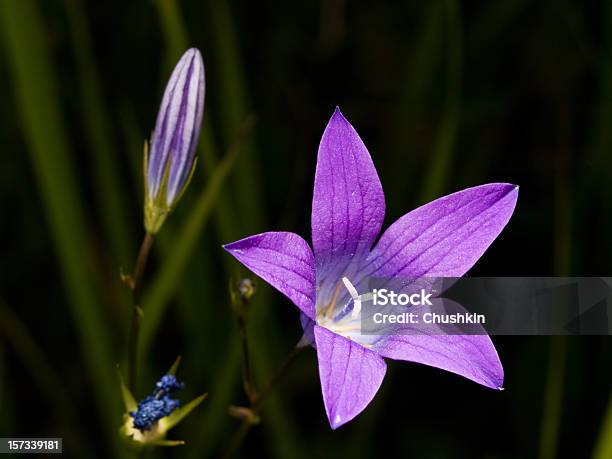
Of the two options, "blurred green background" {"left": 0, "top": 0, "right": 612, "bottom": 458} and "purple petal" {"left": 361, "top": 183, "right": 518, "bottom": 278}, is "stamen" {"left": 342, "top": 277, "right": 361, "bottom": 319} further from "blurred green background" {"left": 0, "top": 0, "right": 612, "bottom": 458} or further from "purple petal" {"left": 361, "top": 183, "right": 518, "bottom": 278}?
"blurred green background" {"left": 0, "top": 0, "right": 612, "bottom": 458}

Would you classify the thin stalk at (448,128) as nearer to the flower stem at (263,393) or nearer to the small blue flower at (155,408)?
the flower stem at (263,393)

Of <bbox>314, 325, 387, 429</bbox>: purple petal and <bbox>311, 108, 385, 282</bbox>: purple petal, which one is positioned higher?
<bbox>311, 108, 385, 282</bbox>: purple petal

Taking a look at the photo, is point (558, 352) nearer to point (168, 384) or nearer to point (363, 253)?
point (363, 253)

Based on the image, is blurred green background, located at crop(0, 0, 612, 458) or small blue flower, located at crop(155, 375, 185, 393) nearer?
small blue flower, located at crop(155, 375, 185, 393)

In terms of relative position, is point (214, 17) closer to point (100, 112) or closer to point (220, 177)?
point (100, 112)

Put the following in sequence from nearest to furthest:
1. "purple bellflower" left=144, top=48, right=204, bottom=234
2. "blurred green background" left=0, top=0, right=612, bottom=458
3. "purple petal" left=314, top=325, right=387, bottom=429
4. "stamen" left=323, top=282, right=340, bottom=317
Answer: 1. "purple petal" left=314, top=325, right=387, bottom=429
2. "purple bellflower" left=144, top=48, right=204, bottom=234
3. "stamen" left=323, top=282, right=340, bottom=317
4. "blurred green background" left=0, top=0, right=612, bottom=458

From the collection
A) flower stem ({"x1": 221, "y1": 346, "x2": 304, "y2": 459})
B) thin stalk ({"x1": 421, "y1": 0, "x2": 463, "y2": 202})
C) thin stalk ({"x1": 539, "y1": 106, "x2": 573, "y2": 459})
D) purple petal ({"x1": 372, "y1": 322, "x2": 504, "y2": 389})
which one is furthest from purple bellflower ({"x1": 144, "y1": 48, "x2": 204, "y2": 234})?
thin stalk ({"x1": 539, "y1": 106, "x2": 573, "y2": 459})

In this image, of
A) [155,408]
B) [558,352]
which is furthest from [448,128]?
[155,408]

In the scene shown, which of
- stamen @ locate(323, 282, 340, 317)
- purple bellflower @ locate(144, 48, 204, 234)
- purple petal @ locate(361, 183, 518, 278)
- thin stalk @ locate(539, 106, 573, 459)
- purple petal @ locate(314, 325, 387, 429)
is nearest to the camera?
purple petal @ locate(314, 325, 387, 429)
